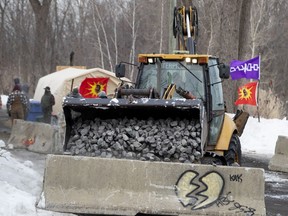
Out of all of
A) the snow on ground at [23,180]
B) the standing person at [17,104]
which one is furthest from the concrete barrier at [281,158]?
the standing person at [17,104]

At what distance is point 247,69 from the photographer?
66.5 feet

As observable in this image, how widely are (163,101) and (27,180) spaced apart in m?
3.24

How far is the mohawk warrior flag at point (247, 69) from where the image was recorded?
2009 centimetres

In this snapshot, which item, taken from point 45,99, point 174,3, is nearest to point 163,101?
point 174,3

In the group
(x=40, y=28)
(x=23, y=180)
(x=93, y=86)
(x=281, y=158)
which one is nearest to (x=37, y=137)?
(x=93, y=86)

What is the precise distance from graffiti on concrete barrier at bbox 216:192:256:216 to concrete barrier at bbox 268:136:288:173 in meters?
7.51

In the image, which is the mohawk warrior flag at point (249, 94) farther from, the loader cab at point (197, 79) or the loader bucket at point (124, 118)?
the loader bucket at point (124, 118)

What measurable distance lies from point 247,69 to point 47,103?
6.86 meters

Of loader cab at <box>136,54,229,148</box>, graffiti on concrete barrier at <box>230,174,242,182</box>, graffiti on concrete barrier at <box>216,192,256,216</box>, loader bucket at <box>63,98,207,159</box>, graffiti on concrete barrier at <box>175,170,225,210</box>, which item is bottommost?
graffiti on concrete barrier at <box>216,192,256,216</box>

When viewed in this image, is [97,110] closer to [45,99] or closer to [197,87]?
[197,87]

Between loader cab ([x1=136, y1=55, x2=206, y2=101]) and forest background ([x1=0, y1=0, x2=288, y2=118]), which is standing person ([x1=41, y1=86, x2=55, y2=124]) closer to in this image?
loader cab ([x1=136, y1=55, x2=206, y2=101])

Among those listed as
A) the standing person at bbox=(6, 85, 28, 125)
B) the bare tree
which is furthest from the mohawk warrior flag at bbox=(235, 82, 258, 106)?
the bare tree

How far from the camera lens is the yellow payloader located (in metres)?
7.58

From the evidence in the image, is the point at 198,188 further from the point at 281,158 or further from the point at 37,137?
the point at 37,137
